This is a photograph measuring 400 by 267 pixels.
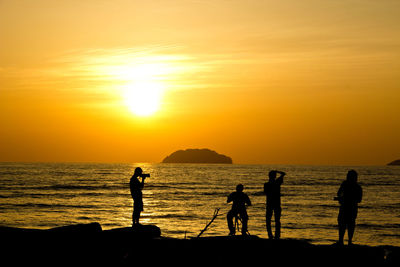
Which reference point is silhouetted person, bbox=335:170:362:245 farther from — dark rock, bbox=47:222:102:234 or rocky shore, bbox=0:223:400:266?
dark rock, bbox=47:222:102:234

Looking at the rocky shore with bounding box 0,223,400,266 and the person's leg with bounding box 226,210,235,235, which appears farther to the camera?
the person's leg with bounding box 226,210,235,235

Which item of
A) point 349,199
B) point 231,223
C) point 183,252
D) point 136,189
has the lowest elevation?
point 183,252

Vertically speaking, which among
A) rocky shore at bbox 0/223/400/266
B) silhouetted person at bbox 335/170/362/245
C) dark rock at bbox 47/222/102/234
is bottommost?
rocky shore at bbox 0/223/400/266

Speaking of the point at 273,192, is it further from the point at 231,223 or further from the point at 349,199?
the point at 349,199

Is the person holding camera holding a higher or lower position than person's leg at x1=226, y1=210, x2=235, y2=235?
higher

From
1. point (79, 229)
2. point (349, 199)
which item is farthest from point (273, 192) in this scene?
point (79, 229)

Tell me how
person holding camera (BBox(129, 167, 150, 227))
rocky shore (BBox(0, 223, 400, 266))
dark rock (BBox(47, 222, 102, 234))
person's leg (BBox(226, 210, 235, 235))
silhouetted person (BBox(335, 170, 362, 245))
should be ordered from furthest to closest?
person holding camera (BBox(129, 167, 150, 227)), person's leg (BBox(226, 210, 235, 235)), silhouetted person (BBox(335, 170, 362, 245)), dark rock (BBox(47, 222, 102, 234)), rocky shore (BBox(0, 223, 400, 266))

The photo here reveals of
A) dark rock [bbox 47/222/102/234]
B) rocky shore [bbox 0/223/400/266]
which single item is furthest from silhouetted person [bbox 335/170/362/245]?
dark rock [bbox 47/222/102/234]

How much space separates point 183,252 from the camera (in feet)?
37.2

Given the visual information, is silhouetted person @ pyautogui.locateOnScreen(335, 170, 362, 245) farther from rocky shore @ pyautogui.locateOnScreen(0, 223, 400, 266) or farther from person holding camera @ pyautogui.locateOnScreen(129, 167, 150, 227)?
person holding camera @ pyautogui.locateOnScreen(129, 167, 150, 227)

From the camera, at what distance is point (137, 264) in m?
10.8

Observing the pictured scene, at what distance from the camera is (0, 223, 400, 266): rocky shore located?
11133 millimetres

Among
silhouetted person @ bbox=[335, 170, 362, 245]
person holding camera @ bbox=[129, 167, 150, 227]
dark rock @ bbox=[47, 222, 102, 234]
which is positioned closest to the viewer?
dark rock @ bbox=[47, 222, 102, 234]

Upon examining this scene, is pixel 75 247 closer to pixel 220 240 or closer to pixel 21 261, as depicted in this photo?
pixel 21 261
